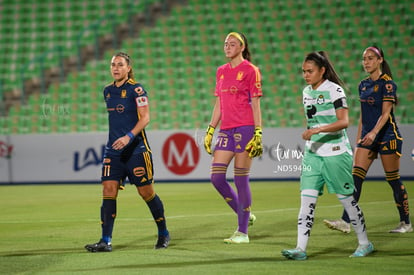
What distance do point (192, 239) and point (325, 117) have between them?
245 centimetres

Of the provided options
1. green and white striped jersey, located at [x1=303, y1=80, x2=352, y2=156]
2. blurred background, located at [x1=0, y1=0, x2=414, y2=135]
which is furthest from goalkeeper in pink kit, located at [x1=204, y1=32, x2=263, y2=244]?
blurred background, located at [x1=0, y1=0, x2=414, y2=135]

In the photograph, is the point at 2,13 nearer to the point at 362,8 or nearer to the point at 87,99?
the point at 87,99

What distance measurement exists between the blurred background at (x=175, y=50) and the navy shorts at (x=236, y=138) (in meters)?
11.9

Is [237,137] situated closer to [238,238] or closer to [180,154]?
[238,238]

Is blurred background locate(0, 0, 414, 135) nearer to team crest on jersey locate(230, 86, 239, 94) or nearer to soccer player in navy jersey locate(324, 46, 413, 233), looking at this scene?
soccer player in navy jersey locate(324, 46, 413, 233)

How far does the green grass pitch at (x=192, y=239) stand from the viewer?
21.2 ft

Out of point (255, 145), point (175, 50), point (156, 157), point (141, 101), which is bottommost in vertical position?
point (156, 157)

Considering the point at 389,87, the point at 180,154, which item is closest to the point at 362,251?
the point at 389,87

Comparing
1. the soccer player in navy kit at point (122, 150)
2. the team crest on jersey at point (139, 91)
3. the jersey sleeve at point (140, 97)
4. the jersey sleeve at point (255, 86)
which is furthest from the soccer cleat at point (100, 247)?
the jersey sleeve at point (255, 86)

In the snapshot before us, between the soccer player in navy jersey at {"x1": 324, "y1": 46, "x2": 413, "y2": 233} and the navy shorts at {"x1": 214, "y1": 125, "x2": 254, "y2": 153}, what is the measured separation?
143cm

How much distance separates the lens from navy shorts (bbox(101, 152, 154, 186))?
7492 mm

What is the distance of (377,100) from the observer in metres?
8.52

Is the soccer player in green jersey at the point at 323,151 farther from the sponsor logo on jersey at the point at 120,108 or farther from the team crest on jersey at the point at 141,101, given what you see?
the sponsor logo on jersey at the point at 120,108

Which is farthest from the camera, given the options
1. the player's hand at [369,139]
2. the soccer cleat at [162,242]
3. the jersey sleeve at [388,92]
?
the jersey sleeve at [388,92]
